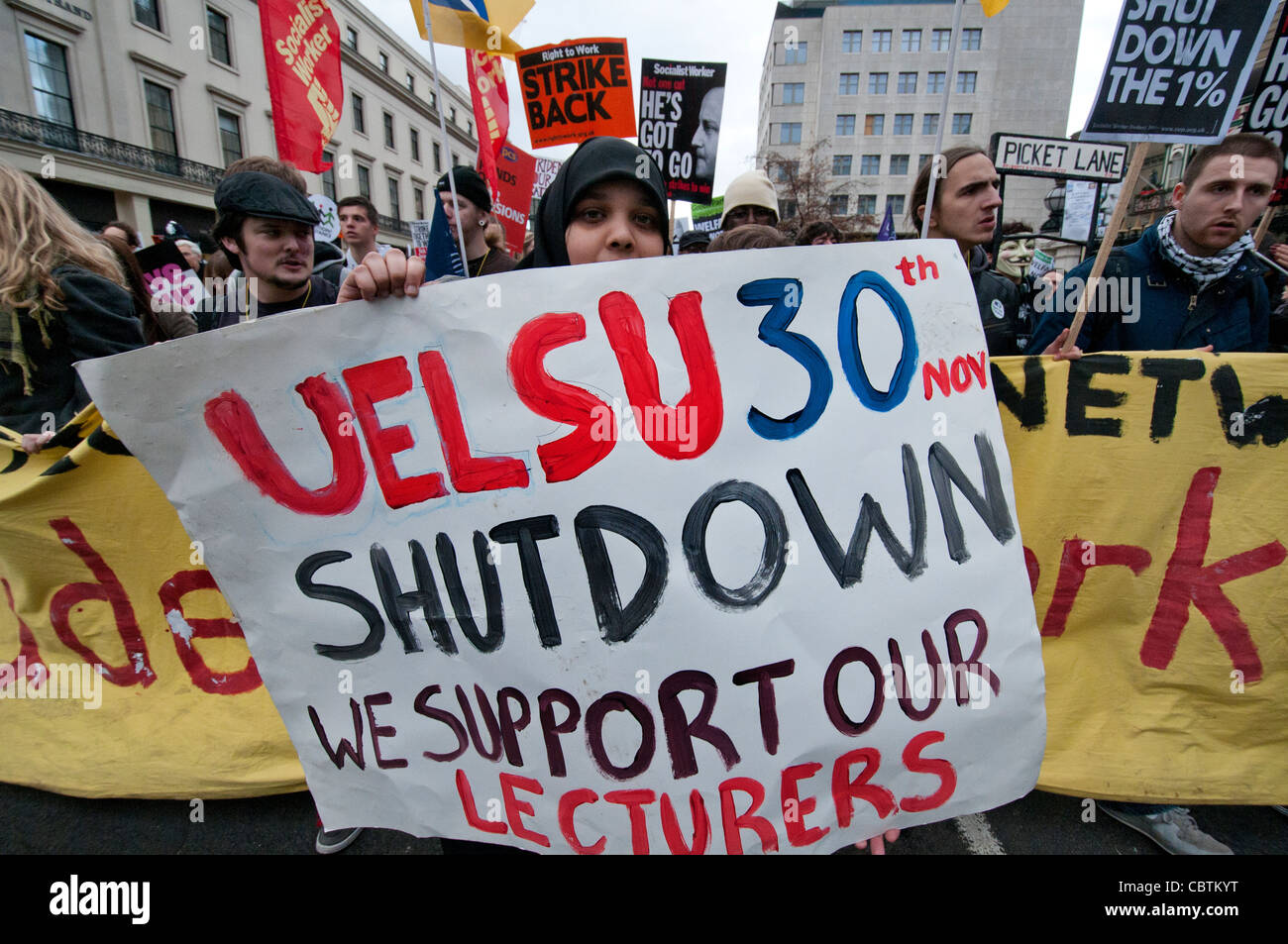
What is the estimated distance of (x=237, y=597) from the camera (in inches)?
51.4

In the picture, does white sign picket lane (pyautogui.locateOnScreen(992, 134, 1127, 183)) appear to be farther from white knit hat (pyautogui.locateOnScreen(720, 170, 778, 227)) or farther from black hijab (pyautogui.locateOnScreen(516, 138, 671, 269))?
black hijab (pyautogui.locateOnScreen(516, 138, 671, 269))

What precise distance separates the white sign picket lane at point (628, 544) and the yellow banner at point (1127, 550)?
2.13 ft

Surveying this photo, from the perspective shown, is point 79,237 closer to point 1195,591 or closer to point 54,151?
point 1195,591

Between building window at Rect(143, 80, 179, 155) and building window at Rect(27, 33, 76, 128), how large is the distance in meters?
2.09

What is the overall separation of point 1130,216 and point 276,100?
113 feet

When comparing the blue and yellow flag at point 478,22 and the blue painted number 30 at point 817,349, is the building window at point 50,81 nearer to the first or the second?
the blue and yellow flag at point 478,22

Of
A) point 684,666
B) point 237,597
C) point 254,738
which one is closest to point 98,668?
point 254,738

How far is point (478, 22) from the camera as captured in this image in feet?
8.11

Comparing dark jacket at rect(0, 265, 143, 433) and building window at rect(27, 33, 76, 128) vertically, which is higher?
building window at rect(27, 33, 76, 128)

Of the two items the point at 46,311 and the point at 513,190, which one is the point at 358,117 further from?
the point at 46,311

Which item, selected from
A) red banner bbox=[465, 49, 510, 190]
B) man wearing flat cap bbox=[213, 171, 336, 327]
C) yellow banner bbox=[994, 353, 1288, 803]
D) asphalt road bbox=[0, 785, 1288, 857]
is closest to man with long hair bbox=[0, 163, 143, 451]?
man wearing flat cap bbox=[213, 171, 336, 327]

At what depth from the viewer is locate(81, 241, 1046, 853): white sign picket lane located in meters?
1.17

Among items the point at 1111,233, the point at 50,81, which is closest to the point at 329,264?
the point at 1111,233

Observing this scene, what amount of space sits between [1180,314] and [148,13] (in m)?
29.5
